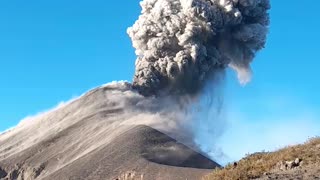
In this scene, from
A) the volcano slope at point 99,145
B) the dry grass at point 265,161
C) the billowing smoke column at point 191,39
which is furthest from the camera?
the billowing smoke column at point 191,39

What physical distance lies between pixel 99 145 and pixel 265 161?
66.9m

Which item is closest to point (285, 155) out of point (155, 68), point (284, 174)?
point (284, 174)

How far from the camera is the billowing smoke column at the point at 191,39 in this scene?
9062 centimetres

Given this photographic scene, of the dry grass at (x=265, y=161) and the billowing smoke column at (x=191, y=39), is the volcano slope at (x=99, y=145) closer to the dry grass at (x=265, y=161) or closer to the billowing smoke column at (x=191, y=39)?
the billowing smoke column at (x=191, y=39)

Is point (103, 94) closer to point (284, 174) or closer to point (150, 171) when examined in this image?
point (150, 171)

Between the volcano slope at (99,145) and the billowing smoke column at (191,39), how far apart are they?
21.0ft

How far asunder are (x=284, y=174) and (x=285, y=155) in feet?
4.30

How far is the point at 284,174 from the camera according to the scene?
1390cm

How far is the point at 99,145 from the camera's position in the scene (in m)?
81.1

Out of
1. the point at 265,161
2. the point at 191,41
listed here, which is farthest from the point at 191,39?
the point at 265,161

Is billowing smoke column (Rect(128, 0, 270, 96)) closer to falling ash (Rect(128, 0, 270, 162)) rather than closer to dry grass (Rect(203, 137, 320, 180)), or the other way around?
falling ash (Rect(128, 0, 270, 162))

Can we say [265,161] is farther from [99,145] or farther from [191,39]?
[191,39]

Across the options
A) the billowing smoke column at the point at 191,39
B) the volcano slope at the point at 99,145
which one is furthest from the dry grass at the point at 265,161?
the billowing smoke column at the point at 191,39

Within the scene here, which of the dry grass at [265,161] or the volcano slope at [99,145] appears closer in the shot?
the dry grass at [265,161]
